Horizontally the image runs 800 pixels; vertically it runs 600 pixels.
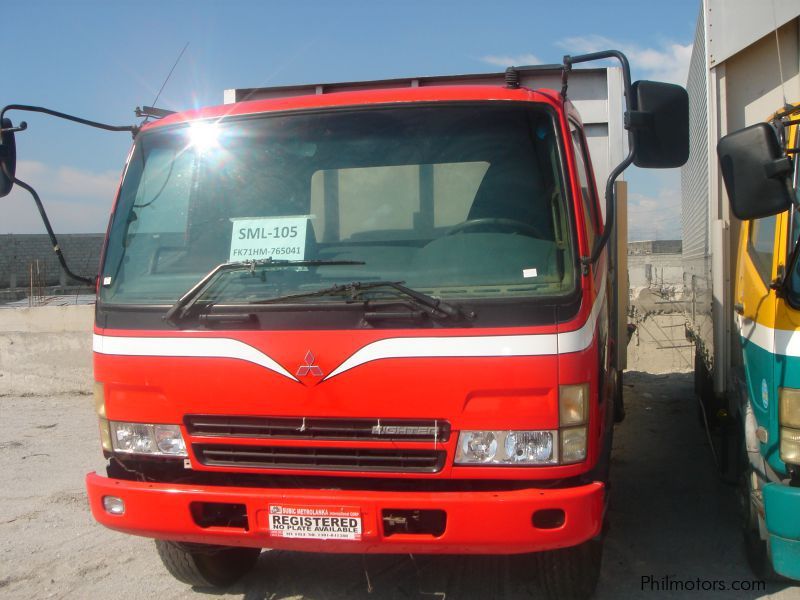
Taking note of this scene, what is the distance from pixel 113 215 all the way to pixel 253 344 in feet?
3.60

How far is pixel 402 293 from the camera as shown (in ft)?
10.2

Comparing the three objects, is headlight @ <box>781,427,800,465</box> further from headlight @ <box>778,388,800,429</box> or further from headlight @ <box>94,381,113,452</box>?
headlight @ <box>94,381,113,452</box>

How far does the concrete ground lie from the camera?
398 centimetres

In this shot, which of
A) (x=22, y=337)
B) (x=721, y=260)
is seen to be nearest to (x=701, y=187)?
(x=721, y=260)

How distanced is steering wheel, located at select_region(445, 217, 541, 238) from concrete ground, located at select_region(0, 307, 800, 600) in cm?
181

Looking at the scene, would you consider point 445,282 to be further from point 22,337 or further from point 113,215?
point 22,337

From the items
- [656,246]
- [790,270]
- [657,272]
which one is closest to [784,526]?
[790,270]

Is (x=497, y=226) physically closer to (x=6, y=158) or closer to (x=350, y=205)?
(x=350, y=205)

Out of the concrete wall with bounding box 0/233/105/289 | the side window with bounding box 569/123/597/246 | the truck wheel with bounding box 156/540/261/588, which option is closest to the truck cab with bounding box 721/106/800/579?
the side window with bounding box 569/123/597/246

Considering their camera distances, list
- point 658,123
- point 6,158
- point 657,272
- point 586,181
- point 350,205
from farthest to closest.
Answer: point 657,272 → point 586,181 → point 6,158 → point 350,205 → point 658,123

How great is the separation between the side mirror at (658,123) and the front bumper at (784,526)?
139 cm

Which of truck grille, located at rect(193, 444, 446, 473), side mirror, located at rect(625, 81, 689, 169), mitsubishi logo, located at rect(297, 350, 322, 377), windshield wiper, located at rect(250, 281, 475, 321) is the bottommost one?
truck grille, located at rect(193, 444, 446, 473)

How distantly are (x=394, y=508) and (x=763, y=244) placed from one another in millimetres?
2231

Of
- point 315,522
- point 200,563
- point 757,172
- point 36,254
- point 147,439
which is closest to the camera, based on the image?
point 757,172
